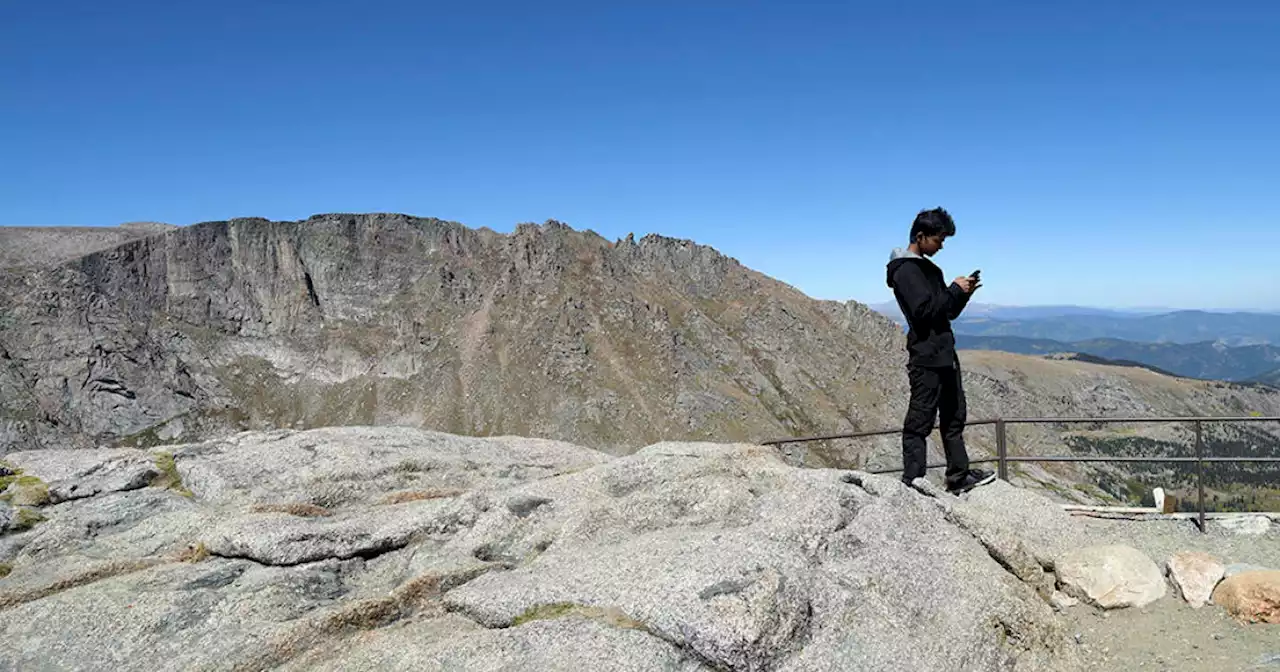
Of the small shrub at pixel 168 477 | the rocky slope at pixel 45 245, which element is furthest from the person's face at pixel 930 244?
the rocky slope at pixel 45 245

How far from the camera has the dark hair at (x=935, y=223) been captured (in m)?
9.96

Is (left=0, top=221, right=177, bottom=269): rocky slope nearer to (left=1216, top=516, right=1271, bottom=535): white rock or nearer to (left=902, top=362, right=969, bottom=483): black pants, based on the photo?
(left=902, top=362, right=969, bottom=483): black pants

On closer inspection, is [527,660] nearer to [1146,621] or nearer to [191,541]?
[191,541]

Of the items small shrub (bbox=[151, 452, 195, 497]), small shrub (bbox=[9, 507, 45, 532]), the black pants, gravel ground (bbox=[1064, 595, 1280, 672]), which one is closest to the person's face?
the black pants

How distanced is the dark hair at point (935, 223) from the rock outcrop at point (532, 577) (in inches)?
→ 133

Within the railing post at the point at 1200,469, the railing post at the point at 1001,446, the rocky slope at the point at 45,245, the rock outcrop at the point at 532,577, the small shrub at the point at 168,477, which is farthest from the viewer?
the rocky slope at the point at 45,245

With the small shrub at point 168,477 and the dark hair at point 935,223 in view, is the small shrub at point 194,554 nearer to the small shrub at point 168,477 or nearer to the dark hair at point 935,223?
the small shrub at point 168,477

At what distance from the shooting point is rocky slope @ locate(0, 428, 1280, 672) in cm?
Result: 680

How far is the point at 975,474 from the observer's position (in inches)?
440

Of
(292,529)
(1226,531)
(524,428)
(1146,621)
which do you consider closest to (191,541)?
(292,529)

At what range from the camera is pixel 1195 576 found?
8.86 meters

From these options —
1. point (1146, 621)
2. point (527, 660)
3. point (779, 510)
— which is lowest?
point (1146, 621)

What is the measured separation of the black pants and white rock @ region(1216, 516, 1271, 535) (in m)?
4.73

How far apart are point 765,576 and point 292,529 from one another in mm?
5768
